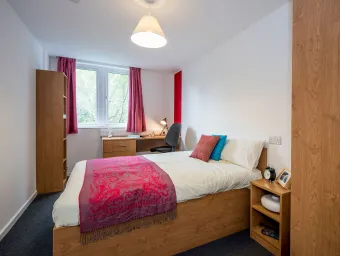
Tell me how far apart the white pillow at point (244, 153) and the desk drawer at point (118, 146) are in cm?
200

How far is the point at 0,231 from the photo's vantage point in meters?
1.71

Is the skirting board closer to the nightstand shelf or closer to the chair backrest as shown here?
the chair backrest

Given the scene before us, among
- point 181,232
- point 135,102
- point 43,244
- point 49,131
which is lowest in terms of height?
point 43,244

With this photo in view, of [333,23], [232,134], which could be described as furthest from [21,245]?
[333,23]

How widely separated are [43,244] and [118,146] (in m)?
2.02

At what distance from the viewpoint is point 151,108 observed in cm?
440

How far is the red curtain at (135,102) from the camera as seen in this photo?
406 centimetres

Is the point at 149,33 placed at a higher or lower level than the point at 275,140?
higher

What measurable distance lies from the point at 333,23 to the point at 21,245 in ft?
10.1

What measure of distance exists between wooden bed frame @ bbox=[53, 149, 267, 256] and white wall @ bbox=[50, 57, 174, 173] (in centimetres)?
282

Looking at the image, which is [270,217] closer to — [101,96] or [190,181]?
[190,181]

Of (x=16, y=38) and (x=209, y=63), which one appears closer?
(x=16, y=38)

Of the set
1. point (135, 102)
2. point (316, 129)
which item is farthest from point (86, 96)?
point (316, 129)

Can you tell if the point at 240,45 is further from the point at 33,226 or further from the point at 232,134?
the point at 33,226
